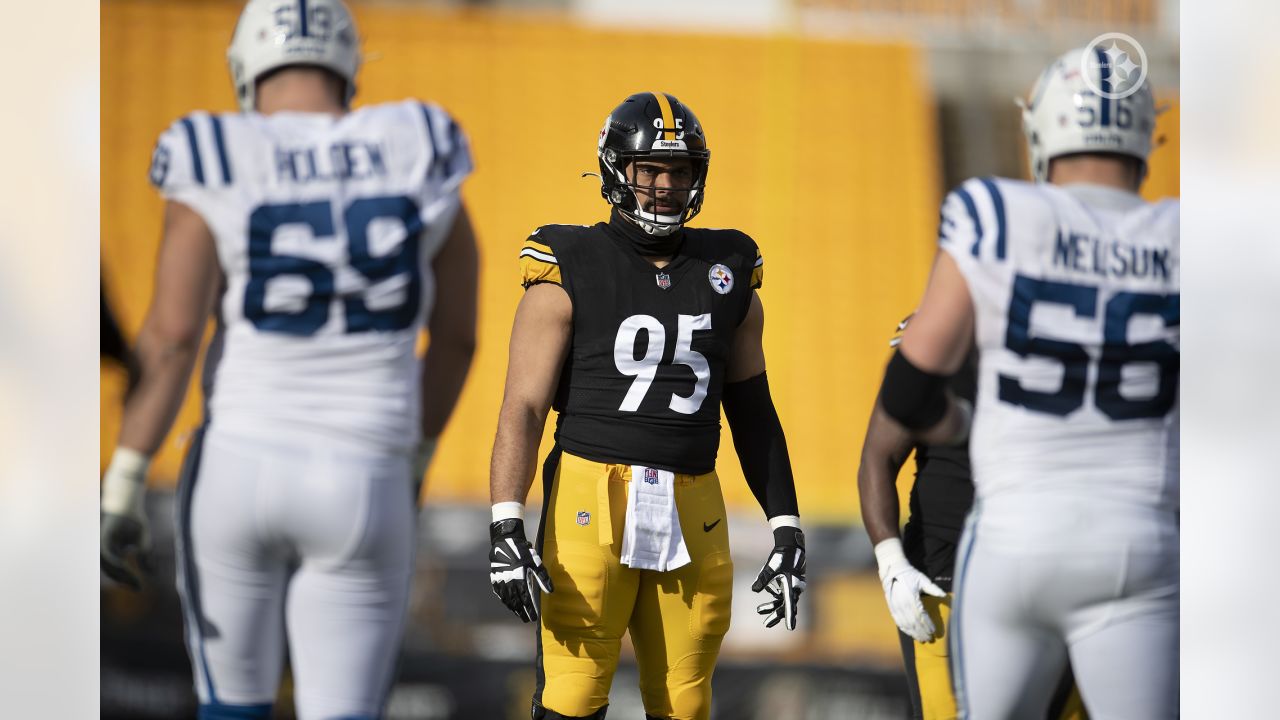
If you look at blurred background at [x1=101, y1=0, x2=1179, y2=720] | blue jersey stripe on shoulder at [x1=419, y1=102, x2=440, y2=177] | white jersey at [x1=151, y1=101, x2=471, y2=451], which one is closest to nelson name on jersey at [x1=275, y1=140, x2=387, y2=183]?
white jersey at [x1=151, y1=101, x2=471, y2=451]

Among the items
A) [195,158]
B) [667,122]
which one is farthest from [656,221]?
[195,158]

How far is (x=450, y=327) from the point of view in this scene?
2865 mm

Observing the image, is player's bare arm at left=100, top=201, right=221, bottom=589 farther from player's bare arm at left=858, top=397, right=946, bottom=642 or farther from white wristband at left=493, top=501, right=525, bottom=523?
player's bare arm at left=858, top=397, right=946, bottom=642

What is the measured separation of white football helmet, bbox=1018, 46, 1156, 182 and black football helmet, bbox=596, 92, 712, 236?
0.81m

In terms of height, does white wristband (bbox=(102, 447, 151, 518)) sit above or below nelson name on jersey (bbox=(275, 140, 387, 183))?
below

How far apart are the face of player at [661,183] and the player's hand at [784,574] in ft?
2.22

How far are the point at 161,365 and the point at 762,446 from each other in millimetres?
1388

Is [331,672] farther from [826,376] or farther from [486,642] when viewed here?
[826,376]

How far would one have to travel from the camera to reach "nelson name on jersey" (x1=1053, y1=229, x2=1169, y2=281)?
8.29 feet

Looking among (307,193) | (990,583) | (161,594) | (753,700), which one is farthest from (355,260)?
(753,700)

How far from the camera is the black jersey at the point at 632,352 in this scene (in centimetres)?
232

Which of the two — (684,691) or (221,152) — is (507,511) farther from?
(221,152)

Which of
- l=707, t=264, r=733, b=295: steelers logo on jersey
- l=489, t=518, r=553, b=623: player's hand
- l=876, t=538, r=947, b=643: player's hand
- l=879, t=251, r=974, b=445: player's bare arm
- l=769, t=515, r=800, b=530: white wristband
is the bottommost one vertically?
l=876, t=538, r=947, b=643: player's hand

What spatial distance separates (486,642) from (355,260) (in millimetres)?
1349
